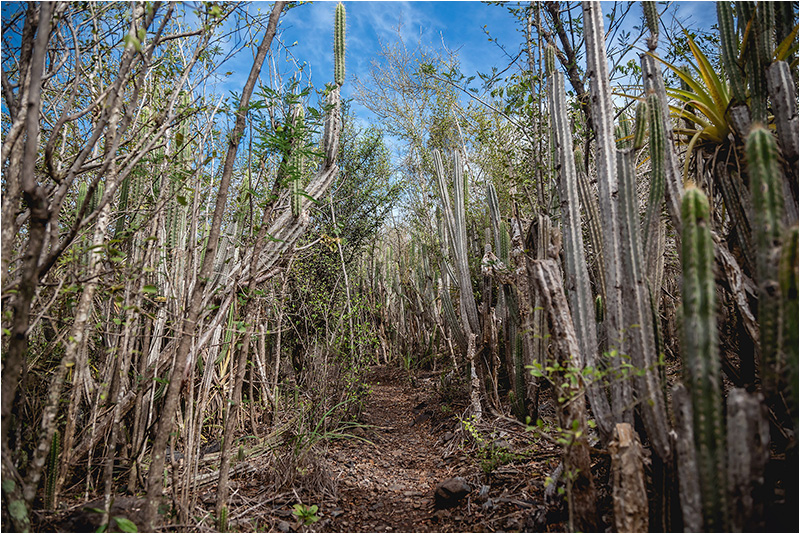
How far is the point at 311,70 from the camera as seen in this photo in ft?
11.5

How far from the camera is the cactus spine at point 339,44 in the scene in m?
3.39

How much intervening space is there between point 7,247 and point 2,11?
1.28 m

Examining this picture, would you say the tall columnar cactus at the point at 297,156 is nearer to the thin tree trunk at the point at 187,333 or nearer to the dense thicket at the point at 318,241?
the dense thicket at the point at 318,241

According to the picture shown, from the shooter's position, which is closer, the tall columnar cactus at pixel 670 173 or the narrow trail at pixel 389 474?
the tall columnar cactus at pixel 670 173

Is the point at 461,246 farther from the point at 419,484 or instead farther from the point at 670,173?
the point at 670,173

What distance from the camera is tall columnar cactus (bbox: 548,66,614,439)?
1920 mm

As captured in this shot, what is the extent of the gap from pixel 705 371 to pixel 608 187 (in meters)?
1.04

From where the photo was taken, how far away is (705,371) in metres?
1.18

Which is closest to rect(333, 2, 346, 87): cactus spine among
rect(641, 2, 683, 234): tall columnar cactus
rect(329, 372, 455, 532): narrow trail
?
rect(641, 2, 683, 234): tall columnar cactus

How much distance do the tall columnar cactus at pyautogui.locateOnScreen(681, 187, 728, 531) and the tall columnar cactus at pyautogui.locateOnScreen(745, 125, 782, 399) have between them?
0.15 m

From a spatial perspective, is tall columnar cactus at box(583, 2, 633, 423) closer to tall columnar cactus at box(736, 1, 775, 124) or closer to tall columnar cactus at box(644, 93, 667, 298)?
tall columnar cactus at box(644, 93, 667, 298)

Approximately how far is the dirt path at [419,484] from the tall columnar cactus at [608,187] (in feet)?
2.34

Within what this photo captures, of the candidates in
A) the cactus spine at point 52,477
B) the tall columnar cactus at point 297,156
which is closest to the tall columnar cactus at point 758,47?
the tall columnar cactus at point 297,156

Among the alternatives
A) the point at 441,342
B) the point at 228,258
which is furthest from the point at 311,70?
the point at 441,342
